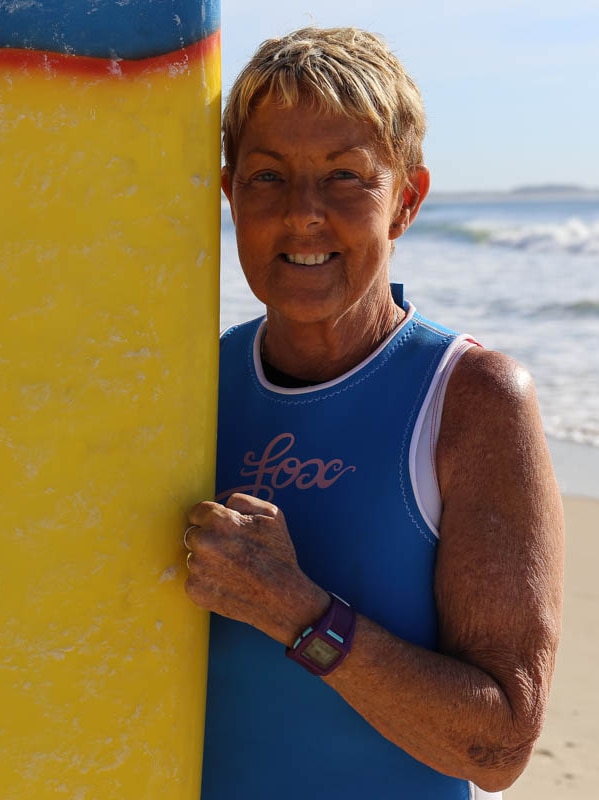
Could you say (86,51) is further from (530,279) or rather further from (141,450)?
(530,279)

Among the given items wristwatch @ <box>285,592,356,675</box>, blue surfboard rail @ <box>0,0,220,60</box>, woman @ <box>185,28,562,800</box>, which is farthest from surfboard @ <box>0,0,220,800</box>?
wristwatch @ <box>285,592,356,675</box>

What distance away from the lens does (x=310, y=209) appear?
1740 mm

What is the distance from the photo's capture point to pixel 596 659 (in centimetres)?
516

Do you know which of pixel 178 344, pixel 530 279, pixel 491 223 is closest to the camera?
pixel 178 344

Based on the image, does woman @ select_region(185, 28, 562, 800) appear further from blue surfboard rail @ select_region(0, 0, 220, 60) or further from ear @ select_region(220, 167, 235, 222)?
blue surfboard rail @ select_region(0, 0, 220, 60)

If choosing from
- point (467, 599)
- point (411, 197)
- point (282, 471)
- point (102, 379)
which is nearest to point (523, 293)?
point (411, 197)

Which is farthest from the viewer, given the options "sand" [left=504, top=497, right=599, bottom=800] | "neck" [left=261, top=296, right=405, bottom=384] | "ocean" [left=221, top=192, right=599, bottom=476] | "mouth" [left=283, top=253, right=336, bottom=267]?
"ocean" [left=221, top=192, right=599, bottom=476]

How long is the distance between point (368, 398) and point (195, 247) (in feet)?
1.18

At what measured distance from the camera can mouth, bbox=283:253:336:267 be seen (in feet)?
5.86

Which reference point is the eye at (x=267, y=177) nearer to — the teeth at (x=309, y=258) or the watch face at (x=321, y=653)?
the teeth at (x=309, y=258)

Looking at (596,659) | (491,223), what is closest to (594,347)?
(596,659)

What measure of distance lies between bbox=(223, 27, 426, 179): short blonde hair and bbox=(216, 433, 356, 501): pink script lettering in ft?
1.57

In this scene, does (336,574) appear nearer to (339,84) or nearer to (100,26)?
(339,84)

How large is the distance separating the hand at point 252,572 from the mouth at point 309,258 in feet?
1.28
